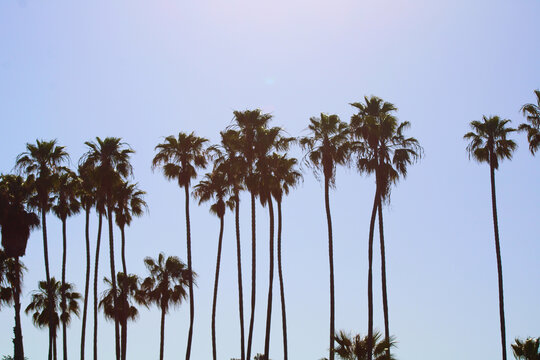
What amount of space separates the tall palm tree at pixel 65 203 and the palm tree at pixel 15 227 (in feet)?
10.8

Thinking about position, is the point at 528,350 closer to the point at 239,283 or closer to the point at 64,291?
the point at 239,283

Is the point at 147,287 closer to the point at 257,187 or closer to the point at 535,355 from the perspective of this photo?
the point at 257,187

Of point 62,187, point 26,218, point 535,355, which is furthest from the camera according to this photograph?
point 62,187

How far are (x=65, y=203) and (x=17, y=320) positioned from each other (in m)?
12.8

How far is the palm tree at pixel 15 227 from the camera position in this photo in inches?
1988

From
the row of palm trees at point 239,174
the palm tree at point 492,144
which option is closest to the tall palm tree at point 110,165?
the row of palm trees at point 239,174

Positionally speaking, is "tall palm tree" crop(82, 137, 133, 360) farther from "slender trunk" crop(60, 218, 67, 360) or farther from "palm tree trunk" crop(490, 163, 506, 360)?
"palm tree trunk" crop(490, 163, 506, 360)

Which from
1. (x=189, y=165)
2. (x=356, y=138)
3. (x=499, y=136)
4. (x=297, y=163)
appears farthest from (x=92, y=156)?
(x=499, y=136)

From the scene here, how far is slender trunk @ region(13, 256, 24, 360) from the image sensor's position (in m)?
45.2

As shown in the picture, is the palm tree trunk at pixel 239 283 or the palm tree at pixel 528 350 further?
the palm tree trunk at pixel 239 283

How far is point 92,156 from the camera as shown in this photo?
173ft

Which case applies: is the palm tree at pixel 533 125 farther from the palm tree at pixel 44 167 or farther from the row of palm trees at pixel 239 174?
the palm tree at pixel 44 167

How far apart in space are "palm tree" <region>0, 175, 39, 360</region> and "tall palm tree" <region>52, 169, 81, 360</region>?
3285mm

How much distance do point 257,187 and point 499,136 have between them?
57.7ft
